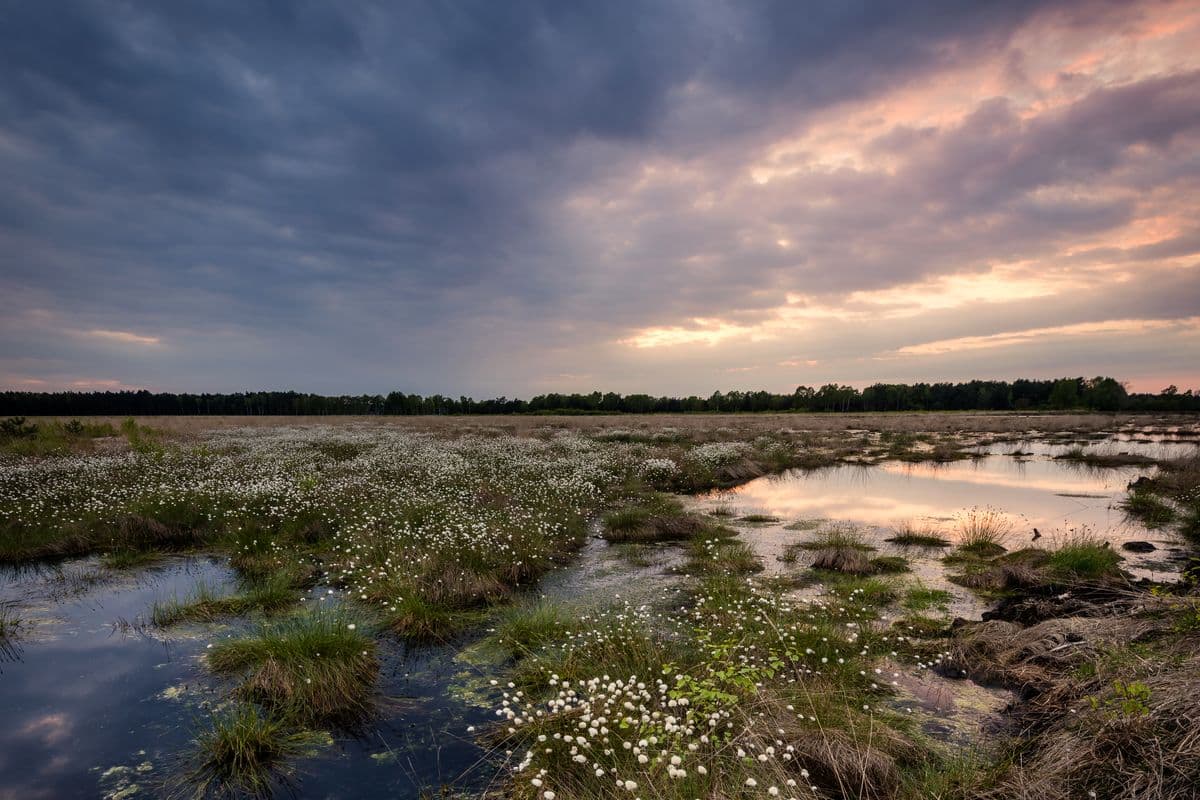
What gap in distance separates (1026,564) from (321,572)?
14464 mm

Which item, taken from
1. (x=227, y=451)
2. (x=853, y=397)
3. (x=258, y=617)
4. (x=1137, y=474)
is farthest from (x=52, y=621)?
(x=853, y=397)

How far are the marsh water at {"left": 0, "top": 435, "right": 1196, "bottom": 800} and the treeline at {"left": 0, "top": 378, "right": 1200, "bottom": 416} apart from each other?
320 ft

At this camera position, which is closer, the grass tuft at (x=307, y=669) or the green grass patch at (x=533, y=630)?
the grass tuft at (x=307, y=669)

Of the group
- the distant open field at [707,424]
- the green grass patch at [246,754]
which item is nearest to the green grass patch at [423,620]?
the green grass patch at [246,754]

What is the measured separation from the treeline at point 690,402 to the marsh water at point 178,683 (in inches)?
3838

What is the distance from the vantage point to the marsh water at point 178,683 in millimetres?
5316

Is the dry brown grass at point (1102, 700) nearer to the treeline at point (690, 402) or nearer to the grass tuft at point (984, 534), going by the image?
the grass tuft at point (984, 534)

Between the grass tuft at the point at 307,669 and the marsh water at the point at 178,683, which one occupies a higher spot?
the grass tuft at the point at 307,669

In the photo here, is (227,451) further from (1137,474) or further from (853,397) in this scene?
(853,397)

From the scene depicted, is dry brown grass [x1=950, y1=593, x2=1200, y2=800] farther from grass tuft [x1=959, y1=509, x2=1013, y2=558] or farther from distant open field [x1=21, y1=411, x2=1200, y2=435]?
distant open field [x1=21, y1=411, x2=1200, y2=435]

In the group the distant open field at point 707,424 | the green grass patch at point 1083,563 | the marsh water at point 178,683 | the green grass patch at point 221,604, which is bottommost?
the marsh water at point 178,683

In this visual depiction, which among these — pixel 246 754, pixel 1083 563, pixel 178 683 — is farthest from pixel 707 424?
pixel 246 754

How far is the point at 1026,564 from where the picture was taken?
34.8ft

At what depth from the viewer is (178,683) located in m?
6.89
